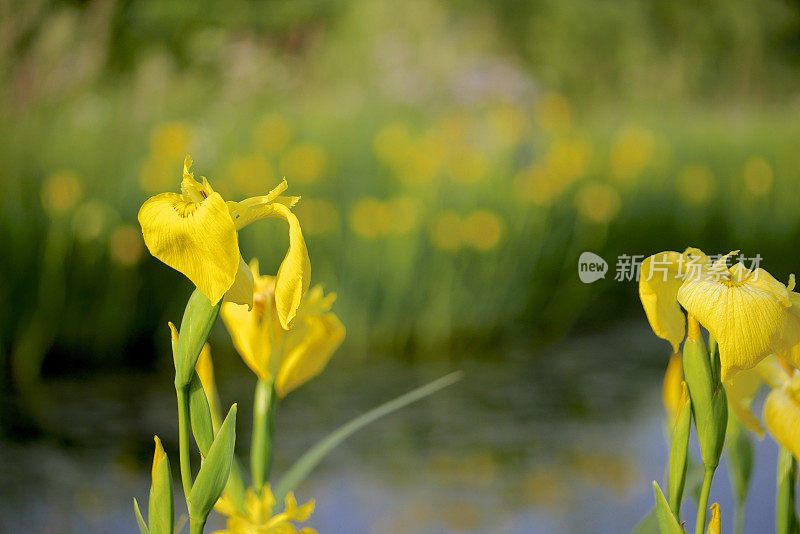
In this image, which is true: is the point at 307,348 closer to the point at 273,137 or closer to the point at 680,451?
the point at 680,451

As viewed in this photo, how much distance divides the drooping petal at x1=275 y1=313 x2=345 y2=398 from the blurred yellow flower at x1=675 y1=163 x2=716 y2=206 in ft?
8.19

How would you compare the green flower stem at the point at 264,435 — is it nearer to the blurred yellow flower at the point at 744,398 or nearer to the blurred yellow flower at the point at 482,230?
the blurred yellow flower at the point at 744,398

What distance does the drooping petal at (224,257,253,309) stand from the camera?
0.35m

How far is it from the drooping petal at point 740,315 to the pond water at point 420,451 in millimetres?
752

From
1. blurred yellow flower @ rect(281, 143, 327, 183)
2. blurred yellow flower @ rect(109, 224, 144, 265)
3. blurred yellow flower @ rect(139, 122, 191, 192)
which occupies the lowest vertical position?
blurred yellow flower @ rect(109, 224, 144, 265)

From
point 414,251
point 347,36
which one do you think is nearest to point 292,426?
point 414,251

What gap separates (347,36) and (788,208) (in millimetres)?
4957

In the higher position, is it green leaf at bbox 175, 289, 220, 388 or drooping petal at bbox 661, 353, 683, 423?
drooping petal at bbox 661, 353, 683, 423

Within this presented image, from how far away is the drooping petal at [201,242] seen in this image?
318mm

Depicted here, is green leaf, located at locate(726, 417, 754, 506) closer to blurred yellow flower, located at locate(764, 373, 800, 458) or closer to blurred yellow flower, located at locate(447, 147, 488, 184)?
blurred yellow flower, located at locate(764, 373, 800, 458)

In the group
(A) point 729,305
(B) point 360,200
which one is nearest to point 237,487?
(A) point 729,305

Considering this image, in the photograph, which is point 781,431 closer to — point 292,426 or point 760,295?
point 760,295

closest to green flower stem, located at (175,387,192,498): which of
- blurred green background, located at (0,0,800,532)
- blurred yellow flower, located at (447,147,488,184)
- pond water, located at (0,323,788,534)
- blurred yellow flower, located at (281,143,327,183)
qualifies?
pond water, located at (0,323,788,534)

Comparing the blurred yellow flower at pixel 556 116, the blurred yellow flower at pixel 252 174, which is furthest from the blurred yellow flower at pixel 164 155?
the blurred yellow flower at pixel 556 116
